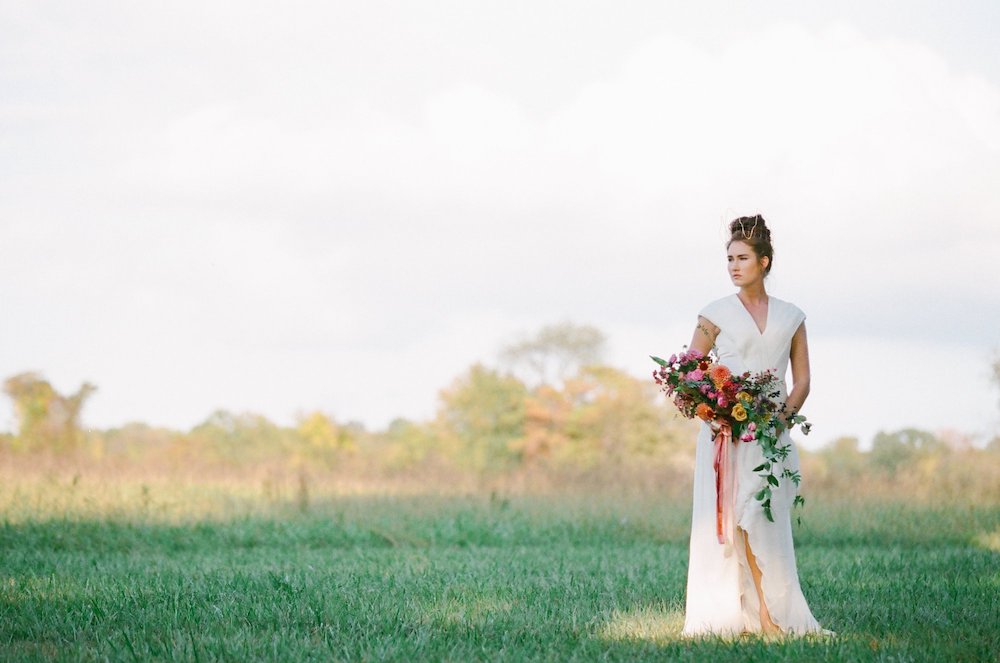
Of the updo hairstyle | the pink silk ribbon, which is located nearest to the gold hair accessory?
the updo hairstyle

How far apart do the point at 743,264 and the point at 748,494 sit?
4.92 ft

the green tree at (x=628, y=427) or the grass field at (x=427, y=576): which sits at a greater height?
the green tree at (x=628, y=427)

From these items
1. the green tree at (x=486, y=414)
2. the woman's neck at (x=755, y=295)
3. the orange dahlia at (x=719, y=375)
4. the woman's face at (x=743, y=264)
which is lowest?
the orange dahlia at (x=719, y=375)

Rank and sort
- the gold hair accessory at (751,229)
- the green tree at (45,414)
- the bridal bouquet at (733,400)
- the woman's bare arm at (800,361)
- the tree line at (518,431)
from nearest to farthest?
the bridal bouquet at (733,400)
the gold hair accessory at (751,229)
the woman's bare arm at (800,361)
the green tree at (45,414)
the tree line at (518,431)

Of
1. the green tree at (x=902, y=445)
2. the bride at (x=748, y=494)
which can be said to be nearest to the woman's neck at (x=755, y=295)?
the bride at (x=748, y=494)

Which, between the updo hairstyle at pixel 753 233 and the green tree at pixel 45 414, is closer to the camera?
the updo hairstyle at pixel 753 233

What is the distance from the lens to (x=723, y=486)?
7125mm

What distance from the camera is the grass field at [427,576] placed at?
6.88m

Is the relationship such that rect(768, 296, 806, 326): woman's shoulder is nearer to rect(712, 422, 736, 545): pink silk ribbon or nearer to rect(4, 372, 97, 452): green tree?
rect(712, 422, 736, 545): pink silk ribbon

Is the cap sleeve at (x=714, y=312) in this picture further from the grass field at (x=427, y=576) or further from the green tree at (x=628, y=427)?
the green tree at (x=628, y=427)

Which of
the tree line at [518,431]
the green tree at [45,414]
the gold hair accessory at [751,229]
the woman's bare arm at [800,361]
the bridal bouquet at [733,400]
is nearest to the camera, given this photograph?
the bridal bouquet at [733,400]

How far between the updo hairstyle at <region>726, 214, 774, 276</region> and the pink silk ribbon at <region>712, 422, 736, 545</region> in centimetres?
123

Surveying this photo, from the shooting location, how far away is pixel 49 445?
109 ft

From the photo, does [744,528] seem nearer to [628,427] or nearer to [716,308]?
[716,308]
